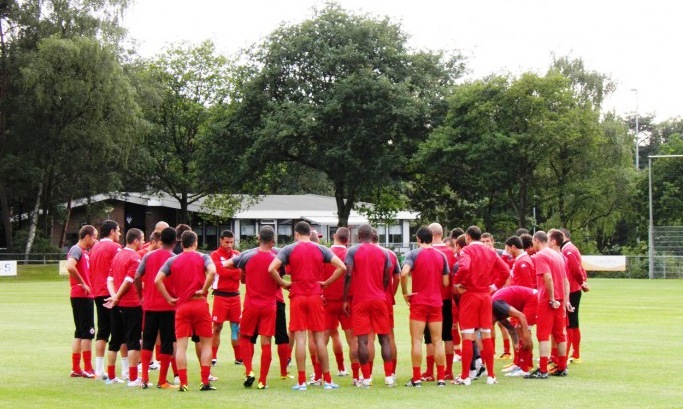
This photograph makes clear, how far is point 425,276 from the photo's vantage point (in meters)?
13.3

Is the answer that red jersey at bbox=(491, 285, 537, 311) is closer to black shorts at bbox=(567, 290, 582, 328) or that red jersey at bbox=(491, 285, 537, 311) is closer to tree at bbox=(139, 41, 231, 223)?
black shorts at bbox=(567, 290, 582, 328)

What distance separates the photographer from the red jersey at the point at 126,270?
13.7 m

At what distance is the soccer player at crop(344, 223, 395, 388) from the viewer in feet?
43.2

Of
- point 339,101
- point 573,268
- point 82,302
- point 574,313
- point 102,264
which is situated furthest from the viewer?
point 339,101

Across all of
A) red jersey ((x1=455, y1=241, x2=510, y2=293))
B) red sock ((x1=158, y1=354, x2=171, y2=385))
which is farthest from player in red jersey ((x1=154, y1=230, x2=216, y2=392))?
red jersey ((x1=455, y1=241, x2=510, y2=293))

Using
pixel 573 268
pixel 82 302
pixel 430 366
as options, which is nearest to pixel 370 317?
pixel 430 366

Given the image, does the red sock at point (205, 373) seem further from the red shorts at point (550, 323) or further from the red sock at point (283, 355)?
the red shorts at point (550, 323)

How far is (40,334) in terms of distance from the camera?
2112 cm

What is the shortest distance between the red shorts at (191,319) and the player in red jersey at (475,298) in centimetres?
367

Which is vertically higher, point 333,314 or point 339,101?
point 339,101

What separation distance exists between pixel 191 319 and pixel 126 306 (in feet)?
4.95

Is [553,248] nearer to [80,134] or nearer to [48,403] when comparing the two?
[48,403]

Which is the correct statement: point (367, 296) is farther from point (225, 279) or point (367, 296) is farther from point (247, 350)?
point (225, 279)

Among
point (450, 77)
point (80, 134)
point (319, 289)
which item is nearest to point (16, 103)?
point (80, 134)
